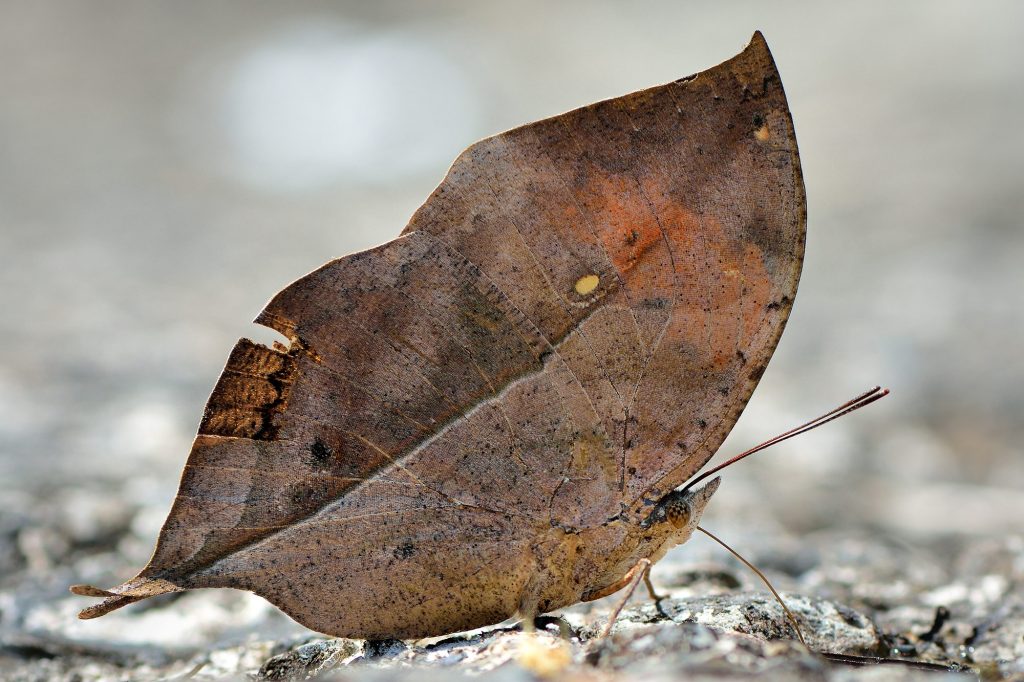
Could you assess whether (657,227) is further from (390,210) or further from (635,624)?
(390,210)

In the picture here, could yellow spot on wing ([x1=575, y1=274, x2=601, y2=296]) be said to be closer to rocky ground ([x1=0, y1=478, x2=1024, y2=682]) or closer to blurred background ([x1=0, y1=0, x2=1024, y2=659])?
rocky ground ([x1=0, y1=478, x2=1024, y2=682])

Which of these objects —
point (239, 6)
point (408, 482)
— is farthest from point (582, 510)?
point (239, 6)

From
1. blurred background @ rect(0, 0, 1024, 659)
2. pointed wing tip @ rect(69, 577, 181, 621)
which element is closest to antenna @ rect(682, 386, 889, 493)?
pointed wing tip @ rect(69, 577, 181, 621)

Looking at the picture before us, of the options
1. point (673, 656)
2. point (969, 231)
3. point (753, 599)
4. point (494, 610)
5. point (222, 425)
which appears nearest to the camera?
point (673, 656)

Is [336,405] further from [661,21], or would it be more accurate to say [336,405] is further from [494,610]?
[661,21]

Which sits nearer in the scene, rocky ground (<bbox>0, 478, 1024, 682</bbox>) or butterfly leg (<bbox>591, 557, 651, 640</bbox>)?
rocky ground (<bbox>0, 478, 1024, 682</bbox>)
